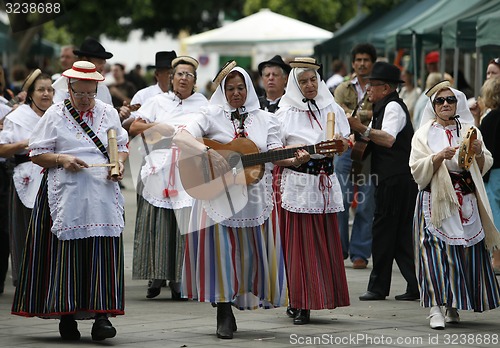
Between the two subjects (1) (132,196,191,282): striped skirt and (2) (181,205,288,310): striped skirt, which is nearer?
(2) (181,205,288,310): striped skirt

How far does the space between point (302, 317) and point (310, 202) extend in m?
0.87

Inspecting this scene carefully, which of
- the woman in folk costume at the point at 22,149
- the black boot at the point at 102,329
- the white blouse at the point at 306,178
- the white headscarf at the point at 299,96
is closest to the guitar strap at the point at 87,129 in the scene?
the black boot at the point at 102,329

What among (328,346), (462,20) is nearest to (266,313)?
(328,346)

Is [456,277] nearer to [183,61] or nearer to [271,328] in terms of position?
[271,328]

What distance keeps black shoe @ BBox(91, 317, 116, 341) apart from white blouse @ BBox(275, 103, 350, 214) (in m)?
1.86

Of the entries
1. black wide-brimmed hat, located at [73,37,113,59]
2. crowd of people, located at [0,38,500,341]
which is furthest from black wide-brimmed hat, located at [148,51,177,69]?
crowd of people, located at [0,38,500,341]

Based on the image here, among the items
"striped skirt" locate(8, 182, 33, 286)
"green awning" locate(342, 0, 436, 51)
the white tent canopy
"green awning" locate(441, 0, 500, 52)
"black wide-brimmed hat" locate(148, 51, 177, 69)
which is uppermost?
the white tent canopy

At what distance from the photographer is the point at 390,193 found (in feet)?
36.4

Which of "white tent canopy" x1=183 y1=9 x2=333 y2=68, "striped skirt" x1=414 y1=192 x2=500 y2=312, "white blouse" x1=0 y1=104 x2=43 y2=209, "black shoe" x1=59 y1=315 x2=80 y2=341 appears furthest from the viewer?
"white tent canopy" x1=183 y1=9 x2=333 y2=68

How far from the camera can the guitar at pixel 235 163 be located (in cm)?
895

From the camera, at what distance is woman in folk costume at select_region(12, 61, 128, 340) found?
860 centimetres

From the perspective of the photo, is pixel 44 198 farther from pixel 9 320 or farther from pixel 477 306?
pixel 477 306

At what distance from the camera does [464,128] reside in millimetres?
9523

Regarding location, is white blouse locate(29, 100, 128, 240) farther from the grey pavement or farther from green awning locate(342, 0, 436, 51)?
green awning locate(342, 0, 436, 51)
